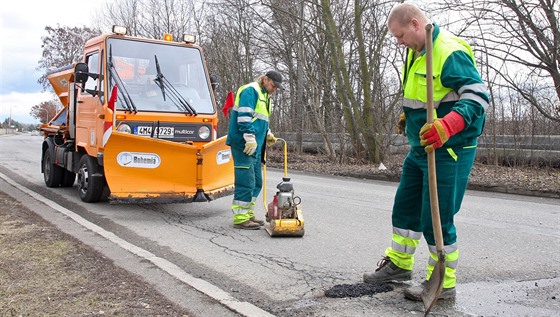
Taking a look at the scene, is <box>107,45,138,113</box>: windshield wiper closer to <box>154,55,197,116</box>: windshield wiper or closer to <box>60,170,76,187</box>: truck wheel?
<box>154,55,197,116</box>: windshield wiper

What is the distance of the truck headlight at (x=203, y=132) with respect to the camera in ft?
26.8

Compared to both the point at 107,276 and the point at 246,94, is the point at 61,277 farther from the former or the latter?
the point at 246,94

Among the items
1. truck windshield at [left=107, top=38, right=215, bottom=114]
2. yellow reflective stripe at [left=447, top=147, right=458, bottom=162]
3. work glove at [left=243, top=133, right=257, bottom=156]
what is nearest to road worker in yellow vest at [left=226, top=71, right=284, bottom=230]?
work glove at [left=243, top=133, right=257, bottom=156]

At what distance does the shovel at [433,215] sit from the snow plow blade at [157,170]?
4.35 m

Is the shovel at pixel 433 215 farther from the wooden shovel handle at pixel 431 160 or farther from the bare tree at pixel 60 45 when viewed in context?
the bare tree at pixel 60 45

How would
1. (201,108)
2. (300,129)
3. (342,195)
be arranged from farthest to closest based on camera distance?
(300,129)
(342,195)
(201,108)

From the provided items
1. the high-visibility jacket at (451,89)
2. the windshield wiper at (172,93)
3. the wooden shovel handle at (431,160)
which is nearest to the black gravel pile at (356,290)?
the wooden shovel handle at (431,160)

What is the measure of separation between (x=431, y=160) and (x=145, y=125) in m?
5.16

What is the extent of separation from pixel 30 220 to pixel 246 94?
122 inches

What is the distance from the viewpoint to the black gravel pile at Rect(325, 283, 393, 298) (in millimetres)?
4051

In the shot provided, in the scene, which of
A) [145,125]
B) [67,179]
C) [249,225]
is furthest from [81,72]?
[249,225]

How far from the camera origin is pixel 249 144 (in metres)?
6.32

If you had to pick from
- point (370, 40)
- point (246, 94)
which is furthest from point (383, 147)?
point (246, 94)

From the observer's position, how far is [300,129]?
2116cm
